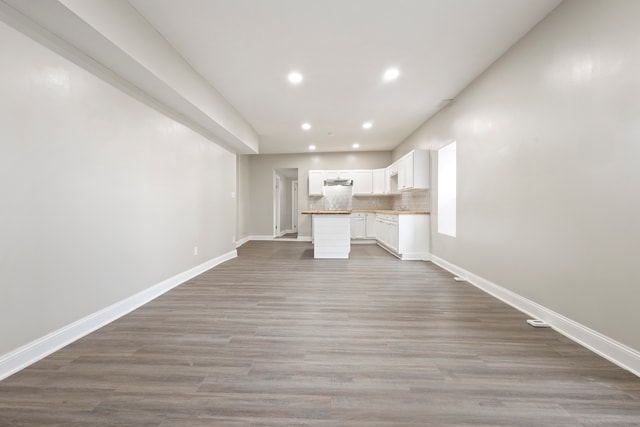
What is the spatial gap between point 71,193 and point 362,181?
671cm

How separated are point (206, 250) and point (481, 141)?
4.47 metres

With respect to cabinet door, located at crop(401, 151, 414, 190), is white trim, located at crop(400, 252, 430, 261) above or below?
below

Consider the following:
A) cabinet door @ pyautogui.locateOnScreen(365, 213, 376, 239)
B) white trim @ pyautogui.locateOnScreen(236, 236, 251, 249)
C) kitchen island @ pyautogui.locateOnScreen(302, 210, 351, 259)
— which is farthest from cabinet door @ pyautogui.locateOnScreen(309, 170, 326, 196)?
kitchen island @ pyautogui.locateOnScreen(302, 210, 351, 259)

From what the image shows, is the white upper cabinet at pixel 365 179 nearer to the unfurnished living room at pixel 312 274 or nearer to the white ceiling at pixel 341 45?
the white ceiling at pixel 341 45

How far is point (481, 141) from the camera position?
3398 mm

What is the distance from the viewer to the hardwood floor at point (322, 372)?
1317 mm

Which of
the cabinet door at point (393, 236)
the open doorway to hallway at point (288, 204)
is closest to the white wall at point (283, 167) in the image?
the open doorway to hallway at point (288, 204)

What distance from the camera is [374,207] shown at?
825cm

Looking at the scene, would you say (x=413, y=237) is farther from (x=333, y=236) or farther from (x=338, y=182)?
(x=338, y=182)

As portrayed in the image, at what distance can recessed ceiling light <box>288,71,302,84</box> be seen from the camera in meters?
3.42

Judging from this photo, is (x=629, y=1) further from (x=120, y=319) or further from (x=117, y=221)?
(x=120, y=319)

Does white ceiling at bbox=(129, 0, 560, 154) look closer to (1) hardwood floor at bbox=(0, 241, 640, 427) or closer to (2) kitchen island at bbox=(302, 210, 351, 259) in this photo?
(2) kitchen island at bbox=(302, 210, 351, 259)

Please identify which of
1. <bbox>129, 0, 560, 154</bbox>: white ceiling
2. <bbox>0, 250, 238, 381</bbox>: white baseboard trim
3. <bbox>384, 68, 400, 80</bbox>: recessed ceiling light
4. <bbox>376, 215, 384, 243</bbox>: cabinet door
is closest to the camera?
<bbox>0, 250, 238, 381</bbox>: white baseboard trim

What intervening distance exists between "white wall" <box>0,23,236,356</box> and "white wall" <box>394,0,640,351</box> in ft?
13.2
